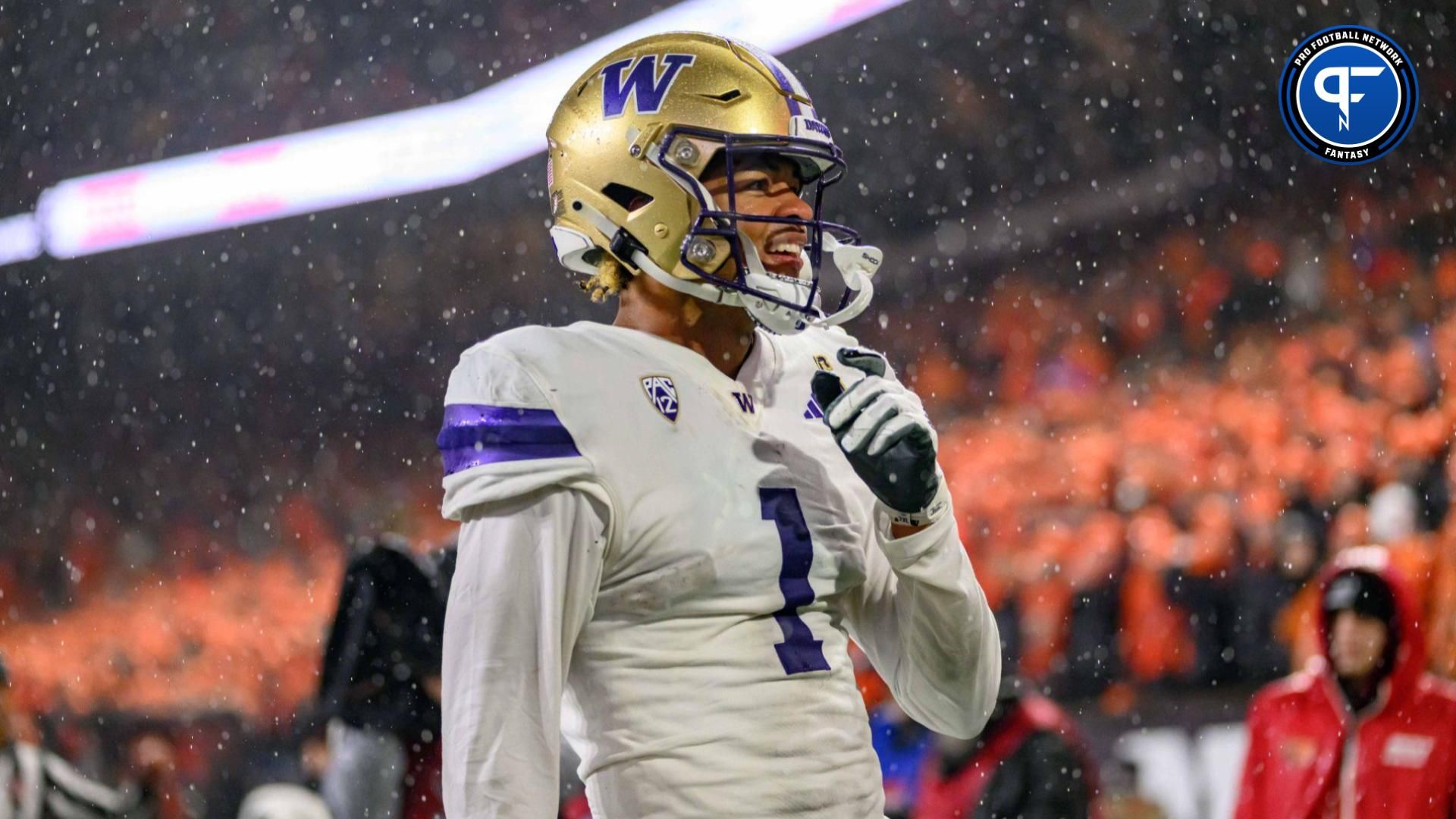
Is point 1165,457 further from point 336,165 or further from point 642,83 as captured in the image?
point 642,83

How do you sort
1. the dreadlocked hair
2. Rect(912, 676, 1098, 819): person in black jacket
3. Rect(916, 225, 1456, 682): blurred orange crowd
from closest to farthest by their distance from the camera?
the dreadlocked hair → Rect(912, 676, 1098, 819): person in black jacket → Rect(916, 225, 1456, 682): blurred orange crowd

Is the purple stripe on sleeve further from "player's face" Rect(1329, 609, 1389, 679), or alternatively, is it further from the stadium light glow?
the stadium light glow

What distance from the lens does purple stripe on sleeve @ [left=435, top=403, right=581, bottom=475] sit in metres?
→ 0.97

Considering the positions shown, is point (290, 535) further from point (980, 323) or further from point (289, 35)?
point (980, 323)

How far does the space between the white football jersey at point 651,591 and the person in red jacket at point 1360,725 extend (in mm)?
1669

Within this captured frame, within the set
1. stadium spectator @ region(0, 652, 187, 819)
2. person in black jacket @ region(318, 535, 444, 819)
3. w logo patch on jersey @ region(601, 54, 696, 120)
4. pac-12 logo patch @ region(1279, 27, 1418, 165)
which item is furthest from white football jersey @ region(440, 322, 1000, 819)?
stadium spectator @ region(0, 652, 187, 819)

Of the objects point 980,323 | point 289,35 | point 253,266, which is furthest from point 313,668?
point 980,323

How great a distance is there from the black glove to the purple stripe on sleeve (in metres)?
0.19

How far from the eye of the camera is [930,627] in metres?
1.13

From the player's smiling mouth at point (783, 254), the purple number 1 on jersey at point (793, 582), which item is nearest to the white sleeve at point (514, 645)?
the purple number 1 on jersey at point (793, 582)

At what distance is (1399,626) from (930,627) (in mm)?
1751

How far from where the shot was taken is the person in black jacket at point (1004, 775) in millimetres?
2641

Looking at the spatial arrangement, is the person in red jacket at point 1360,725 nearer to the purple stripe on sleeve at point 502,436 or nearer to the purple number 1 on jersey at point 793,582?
the purple number 1 on jersey at point 793,582

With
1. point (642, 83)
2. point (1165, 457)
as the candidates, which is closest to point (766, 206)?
point (642, 83)
